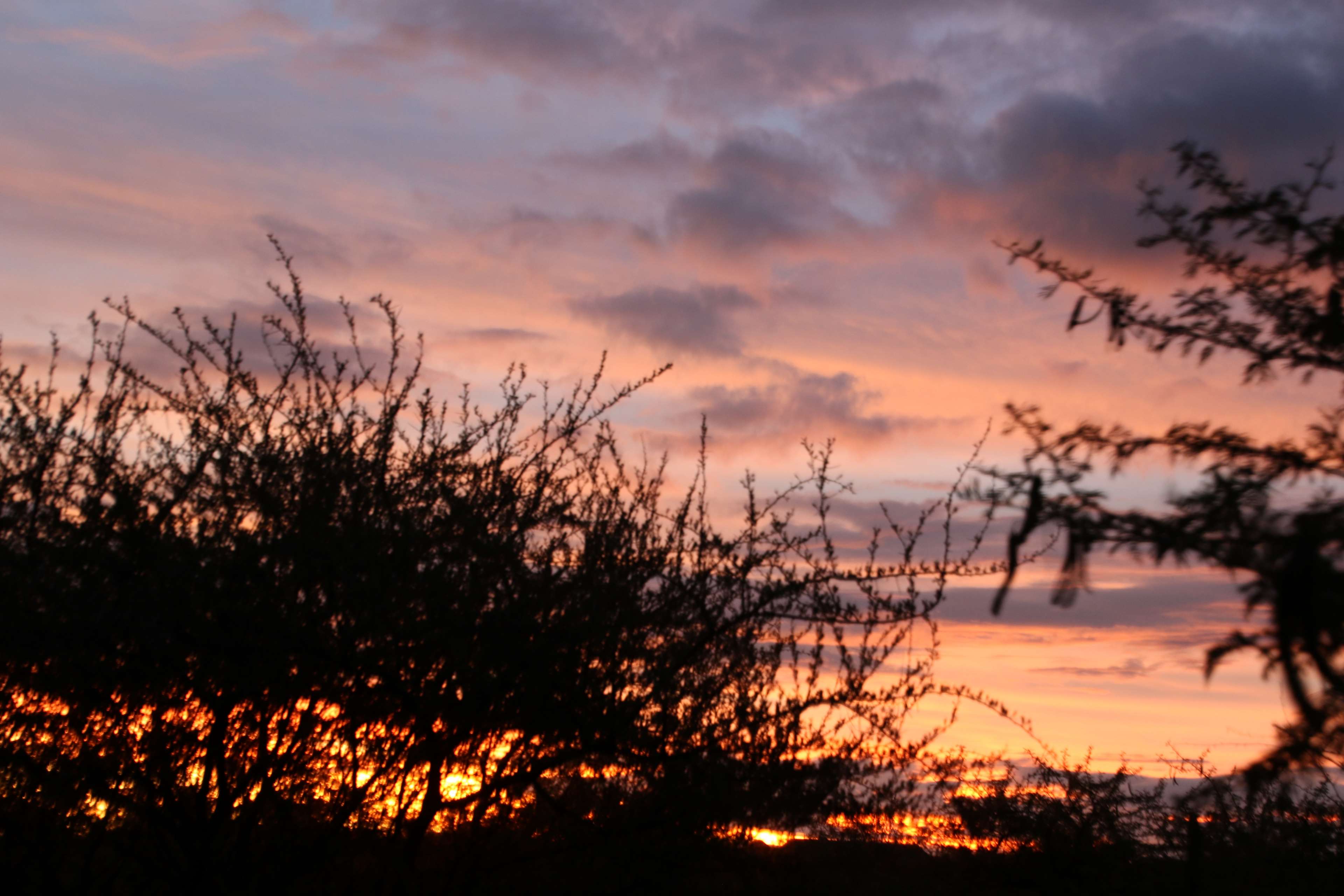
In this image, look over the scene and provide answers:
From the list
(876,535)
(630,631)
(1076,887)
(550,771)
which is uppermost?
(876,535)

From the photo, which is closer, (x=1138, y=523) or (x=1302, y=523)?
(x=1302, y=523)

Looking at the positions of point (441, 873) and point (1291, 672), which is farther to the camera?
point (441, 873)

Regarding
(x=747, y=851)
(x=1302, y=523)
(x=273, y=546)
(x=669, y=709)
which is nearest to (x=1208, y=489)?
(x=1302, y=523)

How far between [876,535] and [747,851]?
6.24 feet

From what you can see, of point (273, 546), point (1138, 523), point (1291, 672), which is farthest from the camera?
point (273, 546)

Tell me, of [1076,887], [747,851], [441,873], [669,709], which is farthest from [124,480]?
[1076,887]

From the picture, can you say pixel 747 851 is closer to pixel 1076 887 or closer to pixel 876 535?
pixel 876 535

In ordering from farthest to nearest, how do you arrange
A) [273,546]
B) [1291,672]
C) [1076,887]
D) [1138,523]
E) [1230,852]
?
[1076,887], [1230,852], [273,546], [1138,523], [1291,672]

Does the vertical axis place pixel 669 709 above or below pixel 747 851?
above

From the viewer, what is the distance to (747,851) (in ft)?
22.5

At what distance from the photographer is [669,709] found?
6.48 metres

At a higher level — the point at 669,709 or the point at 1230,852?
the point at 669,709

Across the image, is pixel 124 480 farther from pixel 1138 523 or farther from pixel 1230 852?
pixel 1230 852

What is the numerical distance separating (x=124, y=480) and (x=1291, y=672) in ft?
19.9
